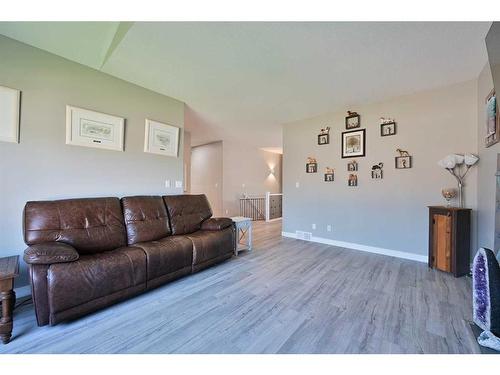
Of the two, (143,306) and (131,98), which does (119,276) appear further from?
(131,98)

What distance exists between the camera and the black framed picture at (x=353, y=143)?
12.1 ft

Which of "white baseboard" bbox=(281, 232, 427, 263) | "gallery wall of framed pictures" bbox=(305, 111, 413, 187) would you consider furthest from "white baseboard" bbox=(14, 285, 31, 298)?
"gallery wall of framed pictures" bbox=(305, 111, 413, 187)

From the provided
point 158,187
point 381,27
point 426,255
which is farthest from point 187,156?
point 426,255

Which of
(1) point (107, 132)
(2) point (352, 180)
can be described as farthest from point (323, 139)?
(1) point (107, 132)

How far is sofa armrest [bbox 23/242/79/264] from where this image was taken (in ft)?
5.19

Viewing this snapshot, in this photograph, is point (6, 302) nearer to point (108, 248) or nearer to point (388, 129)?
point (108, 248)

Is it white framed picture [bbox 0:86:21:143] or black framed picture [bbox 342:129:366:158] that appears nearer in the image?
white framed picture [bbox 0:86:21:143]

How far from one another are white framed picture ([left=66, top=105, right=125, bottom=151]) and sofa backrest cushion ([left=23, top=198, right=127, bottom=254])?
74cm

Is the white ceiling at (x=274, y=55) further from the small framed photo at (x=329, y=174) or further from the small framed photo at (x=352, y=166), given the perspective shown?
the small framed photo at (x=329, y=174)

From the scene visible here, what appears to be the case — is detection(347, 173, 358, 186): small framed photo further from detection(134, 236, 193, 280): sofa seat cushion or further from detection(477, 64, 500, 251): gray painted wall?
detection(134, 236, 193, 280): sofa seat cushion

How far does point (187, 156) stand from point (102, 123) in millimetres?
3220

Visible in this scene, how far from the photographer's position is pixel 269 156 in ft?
27.8

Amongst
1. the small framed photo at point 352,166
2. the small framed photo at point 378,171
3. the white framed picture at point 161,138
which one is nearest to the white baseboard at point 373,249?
the small framed photo at point 378,171

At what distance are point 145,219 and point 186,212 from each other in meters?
0.61
